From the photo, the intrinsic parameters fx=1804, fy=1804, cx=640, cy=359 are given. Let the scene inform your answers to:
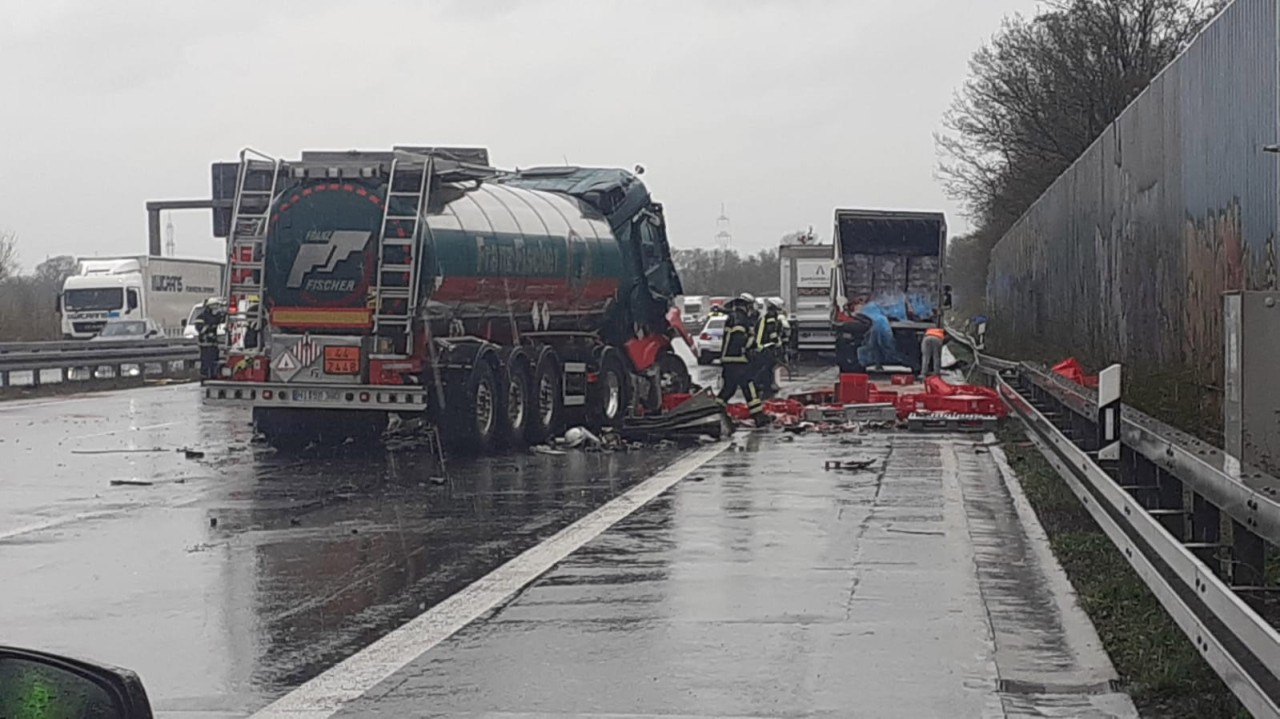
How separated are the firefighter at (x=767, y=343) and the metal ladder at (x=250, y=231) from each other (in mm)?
7977

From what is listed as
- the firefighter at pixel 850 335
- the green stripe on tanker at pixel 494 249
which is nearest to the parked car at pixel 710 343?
the firefighter at pixel 850 335

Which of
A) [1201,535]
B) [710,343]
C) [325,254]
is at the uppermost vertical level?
[325,254]

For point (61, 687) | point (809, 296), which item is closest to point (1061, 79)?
point (809, 296)

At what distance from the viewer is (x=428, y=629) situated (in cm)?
908

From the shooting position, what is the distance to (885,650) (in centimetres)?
847

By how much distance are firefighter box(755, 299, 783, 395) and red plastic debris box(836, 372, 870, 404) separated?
47.6 inches

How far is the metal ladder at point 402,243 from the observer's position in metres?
18.4

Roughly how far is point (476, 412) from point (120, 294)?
41611mm

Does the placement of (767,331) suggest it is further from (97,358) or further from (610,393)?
(97,358)

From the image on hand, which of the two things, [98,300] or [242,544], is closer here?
[242,544]

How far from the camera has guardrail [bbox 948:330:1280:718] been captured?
567 centimetres

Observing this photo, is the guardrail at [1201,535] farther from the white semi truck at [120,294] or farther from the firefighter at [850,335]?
the white semi truck at [120,294]

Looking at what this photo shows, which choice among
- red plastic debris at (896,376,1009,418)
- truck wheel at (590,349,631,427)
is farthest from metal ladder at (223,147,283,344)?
red plastic debris at (896,376,1009,418)

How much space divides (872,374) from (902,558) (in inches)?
958
